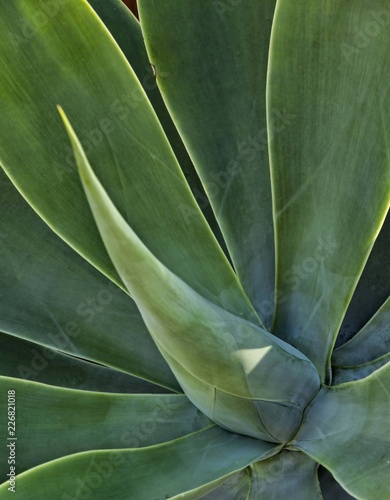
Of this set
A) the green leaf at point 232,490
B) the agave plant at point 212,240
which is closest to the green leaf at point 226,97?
the agave plant at point 212,240

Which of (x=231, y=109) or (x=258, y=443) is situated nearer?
(x=258, y=443)

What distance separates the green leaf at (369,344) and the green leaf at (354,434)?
11 cm

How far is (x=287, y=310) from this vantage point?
830mm

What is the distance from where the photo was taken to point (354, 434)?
0.70 metres

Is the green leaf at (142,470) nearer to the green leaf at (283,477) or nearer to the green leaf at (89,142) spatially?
the green leaf at (283,477)

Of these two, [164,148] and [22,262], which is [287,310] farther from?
Answer: [22,262]

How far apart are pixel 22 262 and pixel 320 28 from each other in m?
0.47

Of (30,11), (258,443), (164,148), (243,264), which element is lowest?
(258,443)

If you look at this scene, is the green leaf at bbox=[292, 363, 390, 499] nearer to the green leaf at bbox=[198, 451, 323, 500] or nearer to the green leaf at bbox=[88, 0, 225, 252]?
the green leaf at bbox=[198, 451, 323, 500]

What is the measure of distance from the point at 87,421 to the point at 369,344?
0.36 m

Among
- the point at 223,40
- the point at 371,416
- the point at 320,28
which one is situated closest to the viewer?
the point at 371,416

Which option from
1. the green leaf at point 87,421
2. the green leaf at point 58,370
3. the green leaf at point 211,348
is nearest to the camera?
the green leaf at point 211,348

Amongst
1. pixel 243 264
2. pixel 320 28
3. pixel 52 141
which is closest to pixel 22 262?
pixel 52 141

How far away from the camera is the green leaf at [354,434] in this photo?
63 centimetres
